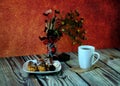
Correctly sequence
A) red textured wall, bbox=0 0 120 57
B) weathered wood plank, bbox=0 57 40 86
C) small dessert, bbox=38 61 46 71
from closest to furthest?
weathered wood plank, bbox=0 57 40 86
small dessert, bbox=38 61 46 71
red textured wall, bbox=0 0 120 57

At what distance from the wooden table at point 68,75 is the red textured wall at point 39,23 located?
0.36 metres

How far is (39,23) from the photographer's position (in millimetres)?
2039

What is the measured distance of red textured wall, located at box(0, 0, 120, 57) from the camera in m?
1.97

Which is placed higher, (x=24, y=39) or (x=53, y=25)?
(x=53, y=25)

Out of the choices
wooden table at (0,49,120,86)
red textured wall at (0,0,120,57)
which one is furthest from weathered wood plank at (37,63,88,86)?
red textured wall at (0,0,120,57)

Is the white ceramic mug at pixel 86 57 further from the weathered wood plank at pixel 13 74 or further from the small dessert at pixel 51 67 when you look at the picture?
the weathered wood plank at pixel 13 74

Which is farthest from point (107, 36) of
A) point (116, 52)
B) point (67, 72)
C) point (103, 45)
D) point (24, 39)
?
point (67, 72)

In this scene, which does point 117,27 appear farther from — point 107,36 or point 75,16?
point 75,16

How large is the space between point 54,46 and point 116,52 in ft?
1.57

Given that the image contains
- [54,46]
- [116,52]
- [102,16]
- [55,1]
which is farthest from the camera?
[102,16]

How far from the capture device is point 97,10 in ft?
7.07

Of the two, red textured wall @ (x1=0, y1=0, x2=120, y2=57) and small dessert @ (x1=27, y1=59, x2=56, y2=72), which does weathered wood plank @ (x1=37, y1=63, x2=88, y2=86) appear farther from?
red textured wall @ (x1=0, y1=0, x2=120, y2=57)

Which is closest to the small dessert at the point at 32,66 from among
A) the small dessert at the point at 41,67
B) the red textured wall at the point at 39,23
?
the small dessert at the point at 41,67

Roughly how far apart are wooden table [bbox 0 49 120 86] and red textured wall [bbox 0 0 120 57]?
1.19ft
